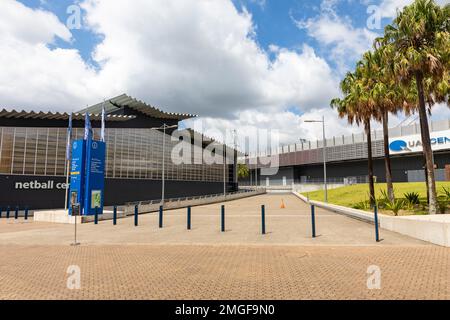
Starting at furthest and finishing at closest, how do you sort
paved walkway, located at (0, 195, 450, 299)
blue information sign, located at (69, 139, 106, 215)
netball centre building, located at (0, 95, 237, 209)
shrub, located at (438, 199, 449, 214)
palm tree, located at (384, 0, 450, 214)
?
netball centre building, located at (0, 95, 237, 209) < blue information sign, located at (69, 139, 106, 215) < shrub, located at (438, 199, 449, 214) < palm tree, located at (384, 0, 450, 214) < paved walkway, located at (0, 195, 450, 299)

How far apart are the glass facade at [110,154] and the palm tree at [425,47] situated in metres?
23.4

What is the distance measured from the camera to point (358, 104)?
21.1m

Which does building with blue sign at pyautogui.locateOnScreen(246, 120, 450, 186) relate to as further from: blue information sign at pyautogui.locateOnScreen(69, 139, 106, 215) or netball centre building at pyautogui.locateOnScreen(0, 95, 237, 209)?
blue information sign at pyautogui.locateOnScreen(69, 139, 106, 215)

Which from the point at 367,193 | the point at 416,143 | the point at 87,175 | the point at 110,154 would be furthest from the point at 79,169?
the point at 416,143

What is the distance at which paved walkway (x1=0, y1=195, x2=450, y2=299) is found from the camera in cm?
559

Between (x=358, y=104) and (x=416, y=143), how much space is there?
109 feet

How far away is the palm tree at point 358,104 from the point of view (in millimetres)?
20719

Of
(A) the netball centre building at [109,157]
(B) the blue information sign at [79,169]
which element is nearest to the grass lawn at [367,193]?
(A) the netball centre building at [109,157]

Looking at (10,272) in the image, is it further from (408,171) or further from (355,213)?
(408,171)

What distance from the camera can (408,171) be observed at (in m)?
49.3

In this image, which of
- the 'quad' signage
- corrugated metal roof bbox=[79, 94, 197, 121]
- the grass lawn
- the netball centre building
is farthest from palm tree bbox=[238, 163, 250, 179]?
the grass lawn

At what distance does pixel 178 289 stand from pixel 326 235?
834 cm

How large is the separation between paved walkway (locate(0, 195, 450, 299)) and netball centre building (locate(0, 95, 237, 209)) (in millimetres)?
17364
